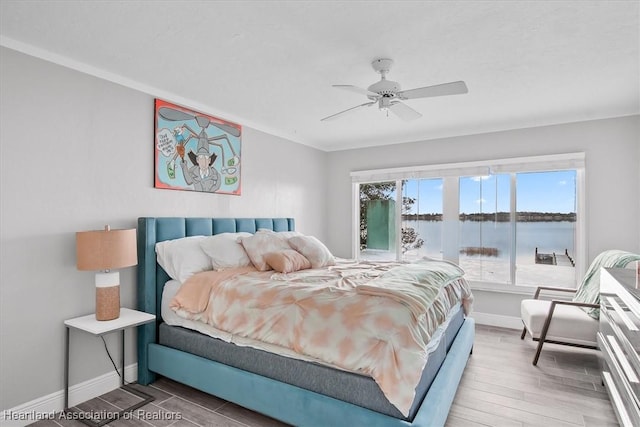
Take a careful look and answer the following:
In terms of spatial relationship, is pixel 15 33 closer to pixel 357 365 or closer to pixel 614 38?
pixel 357 365

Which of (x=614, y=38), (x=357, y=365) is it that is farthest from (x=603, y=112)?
(x=357, y=365)

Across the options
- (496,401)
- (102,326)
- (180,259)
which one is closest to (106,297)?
(102,326)

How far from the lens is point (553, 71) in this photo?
2.79 m

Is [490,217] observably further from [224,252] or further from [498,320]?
[224,252]

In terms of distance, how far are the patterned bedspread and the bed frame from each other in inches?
9.5

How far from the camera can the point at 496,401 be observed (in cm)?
259

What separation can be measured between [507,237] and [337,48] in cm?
349

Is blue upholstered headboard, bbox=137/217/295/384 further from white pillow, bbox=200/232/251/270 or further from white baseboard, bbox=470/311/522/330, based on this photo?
white baseboard, bbox=470/311/522/330

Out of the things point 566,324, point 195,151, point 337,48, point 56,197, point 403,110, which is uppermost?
point 337,48

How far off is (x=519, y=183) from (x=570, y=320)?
75.2 inches

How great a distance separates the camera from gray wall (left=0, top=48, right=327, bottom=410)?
2.30 m

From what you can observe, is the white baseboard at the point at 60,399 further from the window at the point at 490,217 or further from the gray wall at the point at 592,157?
the gray wall at the point at 592,157

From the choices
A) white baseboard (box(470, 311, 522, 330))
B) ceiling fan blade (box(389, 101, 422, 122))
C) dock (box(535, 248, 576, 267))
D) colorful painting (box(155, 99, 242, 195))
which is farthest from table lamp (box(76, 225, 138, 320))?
dock (box(535, 248, 576, 267))

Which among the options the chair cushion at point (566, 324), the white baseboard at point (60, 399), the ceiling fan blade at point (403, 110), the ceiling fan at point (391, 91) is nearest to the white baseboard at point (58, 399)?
the white baseboard at point (60, 399)
